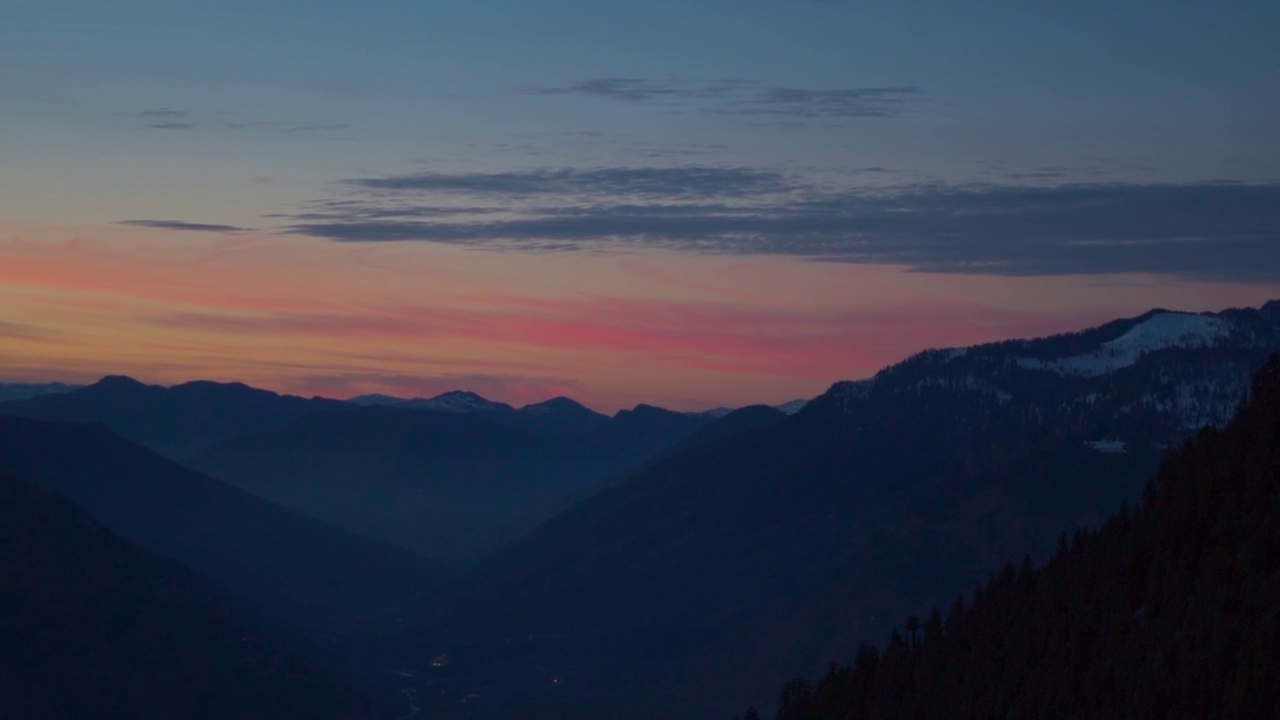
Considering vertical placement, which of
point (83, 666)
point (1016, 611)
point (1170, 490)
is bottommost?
point (83, 666)

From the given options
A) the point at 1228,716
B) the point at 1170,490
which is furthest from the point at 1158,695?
the point at 1170,490

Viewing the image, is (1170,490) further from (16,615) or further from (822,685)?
(16,615)

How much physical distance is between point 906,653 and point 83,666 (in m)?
126

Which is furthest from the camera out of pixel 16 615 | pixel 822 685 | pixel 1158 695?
pixel 16 615

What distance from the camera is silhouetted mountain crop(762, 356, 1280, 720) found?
80875 millimetres

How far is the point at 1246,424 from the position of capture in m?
100

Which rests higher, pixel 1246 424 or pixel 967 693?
pixel 1246 424

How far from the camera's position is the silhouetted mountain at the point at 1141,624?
265ft

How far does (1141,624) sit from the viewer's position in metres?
93.2

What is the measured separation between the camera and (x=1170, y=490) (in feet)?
341

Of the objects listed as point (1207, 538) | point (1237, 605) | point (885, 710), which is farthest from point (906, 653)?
point (1237, 605)

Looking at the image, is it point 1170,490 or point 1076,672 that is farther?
point 1170,490

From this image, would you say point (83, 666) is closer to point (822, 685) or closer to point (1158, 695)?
point (822, 685)

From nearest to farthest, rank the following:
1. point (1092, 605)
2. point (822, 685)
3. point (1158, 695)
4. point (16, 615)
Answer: point (1158, 695) < point (1092, 605) < point (822, 685) < point (16, 615)
